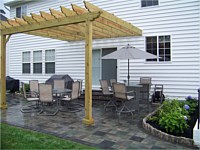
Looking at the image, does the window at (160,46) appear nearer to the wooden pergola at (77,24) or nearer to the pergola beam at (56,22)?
the wooden pergola at (77,24)

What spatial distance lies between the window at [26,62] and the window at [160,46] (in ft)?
26.9

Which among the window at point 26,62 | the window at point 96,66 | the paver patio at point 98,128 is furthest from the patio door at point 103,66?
the window at point 26,62

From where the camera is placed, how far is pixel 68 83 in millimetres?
9180

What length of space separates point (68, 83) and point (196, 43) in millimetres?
5838

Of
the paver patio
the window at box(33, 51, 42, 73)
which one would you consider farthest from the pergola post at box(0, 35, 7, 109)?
the window at box(33, 51, 42, 73)

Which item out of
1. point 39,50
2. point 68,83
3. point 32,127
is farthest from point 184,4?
point 39,50

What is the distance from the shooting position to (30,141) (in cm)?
379

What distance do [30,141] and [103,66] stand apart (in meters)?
6.47

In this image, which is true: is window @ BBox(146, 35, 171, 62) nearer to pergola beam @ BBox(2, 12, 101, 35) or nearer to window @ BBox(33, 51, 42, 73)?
pergola beam @ BBox(2, 12, 101, 35)

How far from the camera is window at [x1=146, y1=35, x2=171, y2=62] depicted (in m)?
8.10

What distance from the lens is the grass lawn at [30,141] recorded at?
140 inches

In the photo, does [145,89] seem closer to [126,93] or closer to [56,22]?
[126,93]

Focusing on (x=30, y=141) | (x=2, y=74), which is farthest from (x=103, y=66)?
(x=30, y=141)

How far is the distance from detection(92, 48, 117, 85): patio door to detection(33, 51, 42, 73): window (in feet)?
13.6
